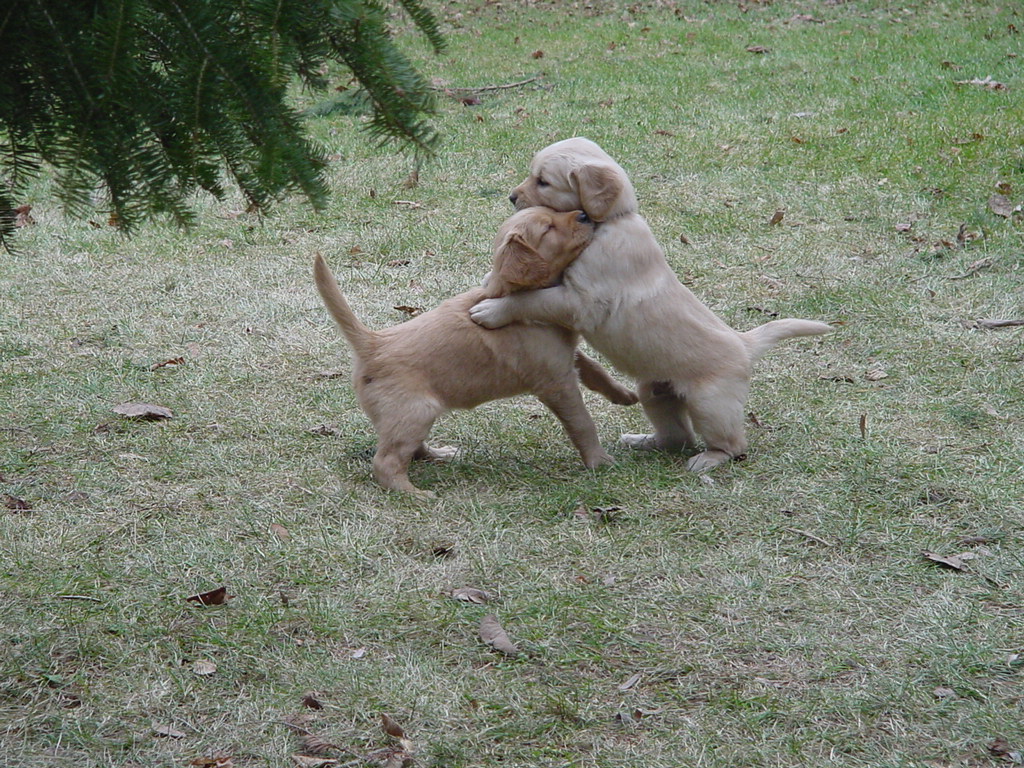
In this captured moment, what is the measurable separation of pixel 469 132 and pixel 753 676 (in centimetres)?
788

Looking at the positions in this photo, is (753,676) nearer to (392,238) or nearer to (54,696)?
(54,696)

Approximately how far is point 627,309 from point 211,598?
1.96 metres

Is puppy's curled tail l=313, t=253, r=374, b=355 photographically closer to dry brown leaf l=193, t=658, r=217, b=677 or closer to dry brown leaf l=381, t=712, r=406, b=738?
dry brown leaf l=193, t=658, r=217, b=677

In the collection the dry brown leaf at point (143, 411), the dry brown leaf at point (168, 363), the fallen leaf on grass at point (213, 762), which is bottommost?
the dry brown leaf at point (168, 363)

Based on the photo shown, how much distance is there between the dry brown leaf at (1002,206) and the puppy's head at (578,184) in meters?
4.06

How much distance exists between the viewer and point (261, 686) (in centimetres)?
314

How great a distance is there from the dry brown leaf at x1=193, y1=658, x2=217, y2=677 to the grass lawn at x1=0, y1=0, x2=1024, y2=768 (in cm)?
5

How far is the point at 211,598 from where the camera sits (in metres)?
3.57

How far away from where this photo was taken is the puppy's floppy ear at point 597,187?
4.30 metres

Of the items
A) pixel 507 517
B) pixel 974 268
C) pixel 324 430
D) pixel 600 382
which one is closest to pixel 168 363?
pixel 324 430

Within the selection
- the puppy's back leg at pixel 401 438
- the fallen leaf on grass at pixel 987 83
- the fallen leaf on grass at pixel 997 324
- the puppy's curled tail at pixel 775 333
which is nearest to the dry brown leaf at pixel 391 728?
the puppy's back leg at pixel 401 438

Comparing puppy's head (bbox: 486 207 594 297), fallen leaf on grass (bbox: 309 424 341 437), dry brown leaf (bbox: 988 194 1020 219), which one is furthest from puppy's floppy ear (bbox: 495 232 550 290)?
dry brown leaf (bbox: 988 194 1020 219)

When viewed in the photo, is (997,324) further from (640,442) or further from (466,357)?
(466,357)

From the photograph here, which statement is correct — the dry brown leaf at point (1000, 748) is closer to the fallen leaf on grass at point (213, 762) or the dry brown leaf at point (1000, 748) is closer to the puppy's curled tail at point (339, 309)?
the fallen leaf on grass at point (213, 762)
